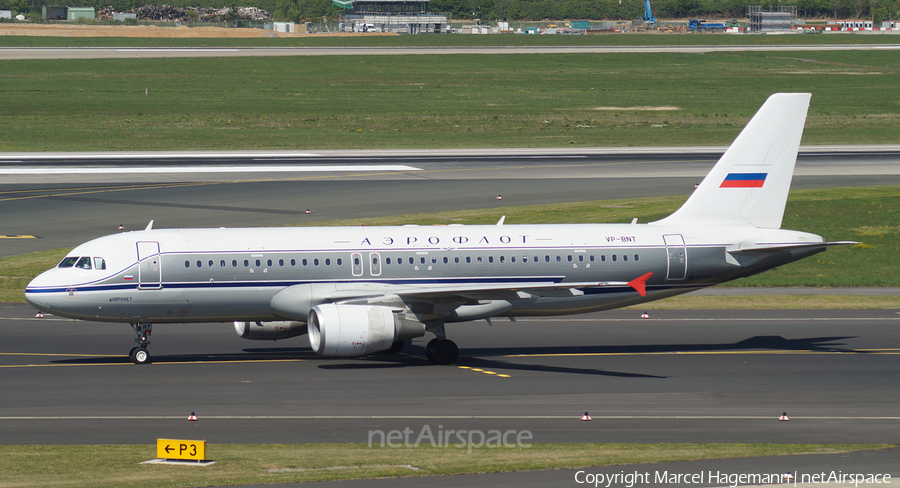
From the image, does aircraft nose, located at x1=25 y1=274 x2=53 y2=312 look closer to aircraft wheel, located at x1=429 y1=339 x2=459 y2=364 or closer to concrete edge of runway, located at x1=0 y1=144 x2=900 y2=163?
aircraft wheel, located at x1=429 y1=339 x2=459 y2=364

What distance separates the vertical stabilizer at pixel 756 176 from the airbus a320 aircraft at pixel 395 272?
7cm

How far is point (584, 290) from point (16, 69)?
136 metres

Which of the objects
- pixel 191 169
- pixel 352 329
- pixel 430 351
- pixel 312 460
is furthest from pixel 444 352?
pixel 191 169

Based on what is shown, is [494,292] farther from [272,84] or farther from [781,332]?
[272,84]

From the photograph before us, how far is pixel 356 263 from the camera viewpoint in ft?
109

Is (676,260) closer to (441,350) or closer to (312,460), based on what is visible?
(441,350)

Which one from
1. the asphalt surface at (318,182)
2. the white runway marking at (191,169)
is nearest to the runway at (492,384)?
the asphalt surface at (318,182)

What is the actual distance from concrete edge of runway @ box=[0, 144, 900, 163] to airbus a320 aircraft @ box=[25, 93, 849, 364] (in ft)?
177

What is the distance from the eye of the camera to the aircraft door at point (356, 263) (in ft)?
108

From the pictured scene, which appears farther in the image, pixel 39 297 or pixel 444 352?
pixel 444 352

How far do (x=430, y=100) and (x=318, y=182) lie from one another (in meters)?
57.6

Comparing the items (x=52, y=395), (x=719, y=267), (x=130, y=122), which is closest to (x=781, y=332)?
(x=719, y=267)

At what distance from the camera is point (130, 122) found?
106188 mm

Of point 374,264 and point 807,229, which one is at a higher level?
point 374,264
